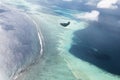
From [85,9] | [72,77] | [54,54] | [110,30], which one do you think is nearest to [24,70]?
[72,77]

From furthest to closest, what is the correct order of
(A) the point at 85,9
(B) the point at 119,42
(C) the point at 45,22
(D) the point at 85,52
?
(A) the point at 85,9, (C) the point at 45,22, (B) the point at 119,42, (D) the point at 85,52

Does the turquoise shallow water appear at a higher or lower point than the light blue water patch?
lower

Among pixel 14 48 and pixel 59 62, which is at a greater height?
pixel 14 48

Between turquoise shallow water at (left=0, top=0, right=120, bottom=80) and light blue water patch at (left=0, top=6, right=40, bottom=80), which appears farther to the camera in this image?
turquoise shallow water at (left=0, top=0, right=120, bottom=80)

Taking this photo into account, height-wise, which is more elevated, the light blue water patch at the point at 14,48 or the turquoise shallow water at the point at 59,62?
the light blue water patch at the point at 14,48

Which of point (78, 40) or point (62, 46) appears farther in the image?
point (78, 40)

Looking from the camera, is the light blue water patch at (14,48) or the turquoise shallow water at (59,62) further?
the turquoise shallow water at (59,62)

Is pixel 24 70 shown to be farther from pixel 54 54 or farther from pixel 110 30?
pixel 110 30

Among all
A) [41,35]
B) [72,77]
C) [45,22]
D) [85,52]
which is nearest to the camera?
[72,77]

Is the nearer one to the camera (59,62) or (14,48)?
(14,48)

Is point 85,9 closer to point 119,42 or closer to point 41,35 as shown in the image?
point 119,42
